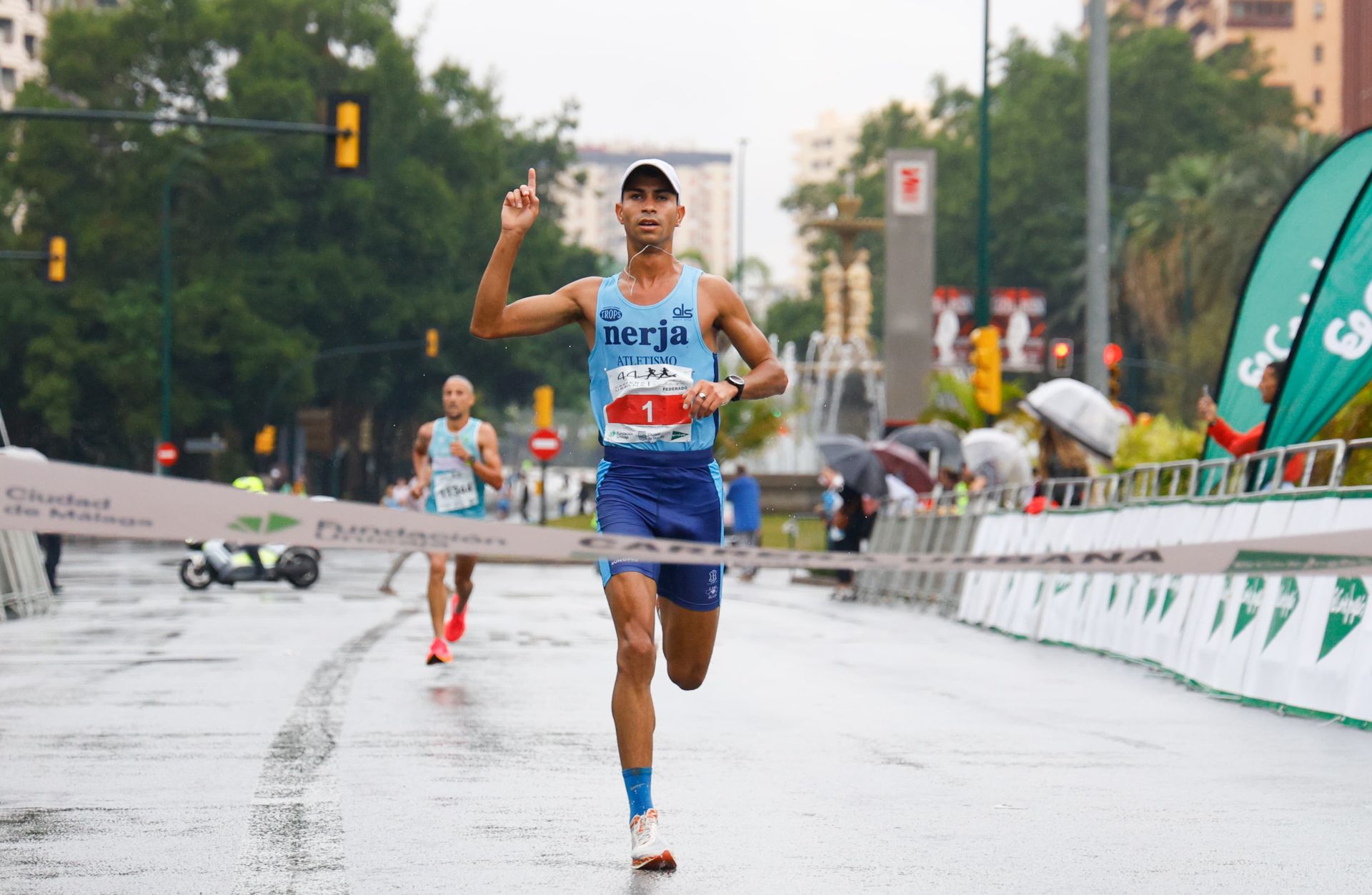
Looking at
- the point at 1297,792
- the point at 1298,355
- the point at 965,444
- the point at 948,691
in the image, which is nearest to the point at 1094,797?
the point at 1297,792

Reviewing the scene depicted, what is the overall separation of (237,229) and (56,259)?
2725cm

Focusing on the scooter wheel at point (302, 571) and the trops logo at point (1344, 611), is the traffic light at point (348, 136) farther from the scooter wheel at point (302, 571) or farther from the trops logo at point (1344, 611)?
the trops logo at point (1344, 611)

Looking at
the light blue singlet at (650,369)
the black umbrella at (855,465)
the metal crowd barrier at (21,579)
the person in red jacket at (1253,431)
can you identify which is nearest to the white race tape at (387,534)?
the light blue singlet at (650,369)

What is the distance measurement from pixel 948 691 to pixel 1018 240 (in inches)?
2733

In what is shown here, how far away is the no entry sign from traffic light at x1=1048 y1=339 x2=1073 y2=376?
19628 mm

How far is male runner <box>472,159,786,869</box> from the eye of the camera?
22.2 feet

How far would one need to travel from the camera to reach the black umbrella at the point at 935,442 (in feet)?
112

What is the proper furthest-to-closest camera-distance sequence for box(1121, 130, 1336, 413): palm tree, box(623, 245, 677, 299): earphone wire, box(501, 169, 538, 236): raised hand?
1. box(1121, 130, 1336, 413): palm tree
2. box(623, 245, 677, 299): earphone wire
3. box(501, 169, 538, 236): raised hand

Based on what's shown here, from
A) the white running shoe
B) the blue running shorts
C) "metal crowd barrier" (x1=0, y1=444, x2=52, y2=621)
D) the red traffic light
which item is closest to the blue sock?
the white running shoe

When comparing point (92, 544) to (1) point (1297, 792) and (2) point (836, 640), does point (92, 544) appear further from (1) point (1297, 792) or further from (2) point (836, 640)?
(1) point (1297, 792)

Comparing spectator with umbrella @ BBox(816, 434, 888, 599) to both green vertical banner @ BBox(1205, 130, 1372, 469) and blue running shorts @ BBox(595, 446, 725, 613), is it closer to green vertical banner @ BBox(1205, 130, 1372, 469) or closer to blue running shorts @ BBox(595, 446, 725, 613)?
green vertical banner @ BBox(1205, 130, 1372, 469)

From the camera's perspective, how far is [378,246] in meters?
62.6

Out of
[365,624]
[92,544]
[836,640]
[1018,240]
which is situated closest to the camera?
[836,640]

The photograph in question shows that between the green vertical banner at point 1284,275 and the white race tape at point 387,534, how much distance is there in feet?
36.4
